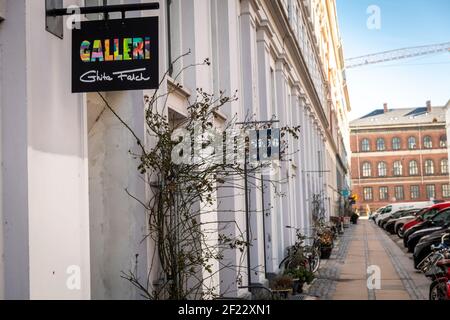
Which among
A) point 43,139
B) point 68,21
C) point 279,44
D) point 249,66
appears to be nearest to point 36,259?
point 43,139

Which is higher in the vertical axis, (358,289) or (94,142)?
(94,142)

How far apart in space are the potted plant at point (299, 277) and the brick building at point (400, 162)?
79.2 metres

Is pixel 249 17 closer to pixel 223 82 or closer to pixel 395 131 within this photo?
pixel 223 82

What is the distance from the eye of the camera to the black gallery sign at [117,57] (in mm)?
5715

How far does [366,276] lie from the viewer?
18.8 meters

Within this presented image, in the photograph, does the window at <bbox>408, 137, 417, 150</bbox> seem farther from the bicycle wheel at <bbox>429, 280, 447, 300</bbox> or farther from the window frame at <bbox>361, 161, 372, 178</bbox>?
the bicycle wheel at <bbox>429, 280, 447, 300</bbox>

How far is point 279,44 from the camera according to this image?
19.8m

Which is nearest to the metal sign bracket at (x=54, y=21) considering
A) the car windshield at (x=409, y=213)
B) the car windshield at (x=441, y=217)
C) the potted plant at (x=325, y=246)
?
the potted plant at (x=325, y=246)

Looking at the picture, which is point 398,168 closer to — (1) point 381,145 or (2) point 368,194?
(1) point 381,145

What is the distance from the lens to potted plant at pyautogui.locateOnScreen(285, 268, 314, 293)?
594 inches

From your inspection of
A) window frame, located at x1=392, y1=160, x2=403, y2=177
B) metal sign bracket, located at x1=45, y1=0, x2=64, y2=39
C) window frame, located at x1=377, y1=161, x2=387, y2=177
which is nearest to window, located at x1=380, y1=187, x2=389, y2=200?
window frame, located at x1=377, y1=161, x2=387, y2=177

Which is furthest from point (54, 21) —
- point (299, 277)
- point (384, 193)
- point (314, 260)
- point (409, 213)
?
point (384, 193)
